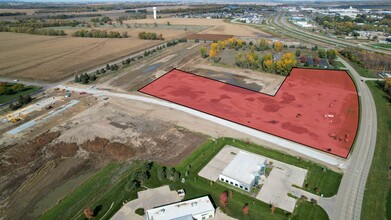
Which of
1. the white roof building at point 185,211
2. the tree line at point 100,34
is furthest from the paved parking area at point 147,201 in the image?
the tree line at point 100,34

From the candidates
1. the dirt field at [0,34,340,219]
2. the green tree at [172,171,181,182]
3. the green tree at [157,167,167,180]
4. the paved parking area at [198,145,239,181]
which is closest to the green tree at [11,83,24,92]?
the dirt field at [0,34,340,219]

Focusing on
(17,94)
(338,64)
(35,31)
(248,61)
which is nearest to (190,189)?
(17,94)

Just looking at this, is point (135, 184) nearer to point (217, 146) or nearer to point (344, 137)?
point (217, 146)

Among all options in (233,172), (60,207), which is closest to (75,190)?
(60,207)

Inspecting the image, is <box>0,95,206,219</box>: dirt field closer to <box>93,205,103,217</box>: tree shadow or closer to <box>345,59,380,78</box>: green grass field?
<box>93,205,103,217</box>: tree shadow

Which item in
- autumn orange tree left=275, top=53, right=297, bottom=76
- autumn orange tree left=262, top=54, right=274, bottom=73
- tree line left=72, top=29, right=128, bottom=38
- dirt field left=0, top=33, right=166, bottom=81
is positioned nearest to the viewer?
autumn orange tree left=275, top=53, right=297, bottom=76

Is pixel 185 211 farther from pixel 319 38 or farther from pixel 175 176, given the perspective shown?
pixel 319 38
